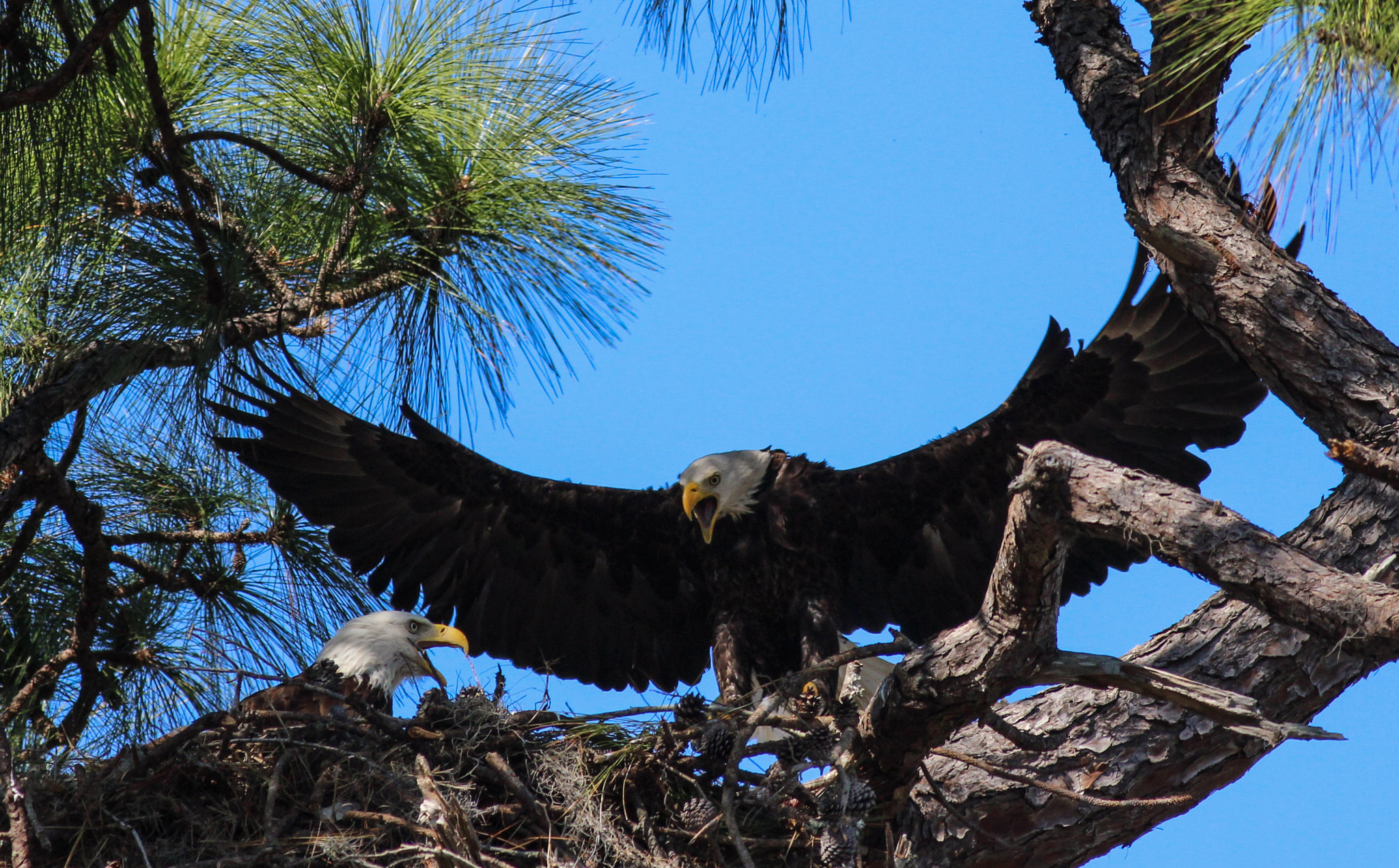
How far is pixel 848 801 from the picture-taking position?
3037 millimetres

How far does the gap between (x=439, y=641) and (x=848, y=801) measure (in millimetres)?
1809

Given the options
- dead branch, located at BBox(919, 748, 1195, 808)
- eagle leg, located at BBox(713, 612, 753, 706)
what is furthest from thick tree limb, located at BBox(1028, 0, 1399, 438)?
eagle leg, located at BBox(713, 612, 753, 706)

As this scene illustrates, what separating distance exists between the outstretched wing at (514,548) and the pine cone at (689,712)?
1322mm

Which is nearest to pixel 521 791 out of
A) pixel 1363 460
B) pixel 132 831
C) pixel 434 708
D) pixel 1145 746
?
pixel 434 708

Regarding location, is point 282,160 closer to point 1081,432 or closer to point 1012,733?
point 1012,733

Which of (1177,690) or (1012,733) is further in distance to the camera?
(1012,733)

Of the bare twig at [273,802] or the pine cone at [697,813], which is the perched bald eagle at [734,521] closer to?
the pine cone at [697,813]

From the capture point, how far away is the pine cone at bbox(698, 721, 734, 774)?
3.26m

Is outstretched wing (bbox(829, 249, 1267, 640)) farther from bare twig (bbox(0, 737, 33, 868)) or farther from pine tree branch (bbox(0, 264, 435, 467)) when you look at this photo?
bare twig (bbox(0, 737, 33, 868))

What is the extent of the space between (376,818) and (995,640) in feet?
4.84

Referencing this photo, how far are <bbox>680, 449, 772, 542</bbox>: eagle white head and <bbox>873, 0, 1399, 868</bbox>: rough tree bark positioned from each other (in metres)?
1.33

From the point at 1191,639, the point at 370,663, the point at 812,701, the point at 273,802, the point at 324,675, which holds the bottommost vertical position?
the point at 273,802

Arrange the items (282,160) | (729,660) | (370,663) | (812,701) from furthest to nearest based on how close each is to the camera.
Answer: (729,660), (370,663), (812,701), (282,160)

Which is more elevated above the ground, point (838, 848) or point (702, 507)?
point (702, 507)
